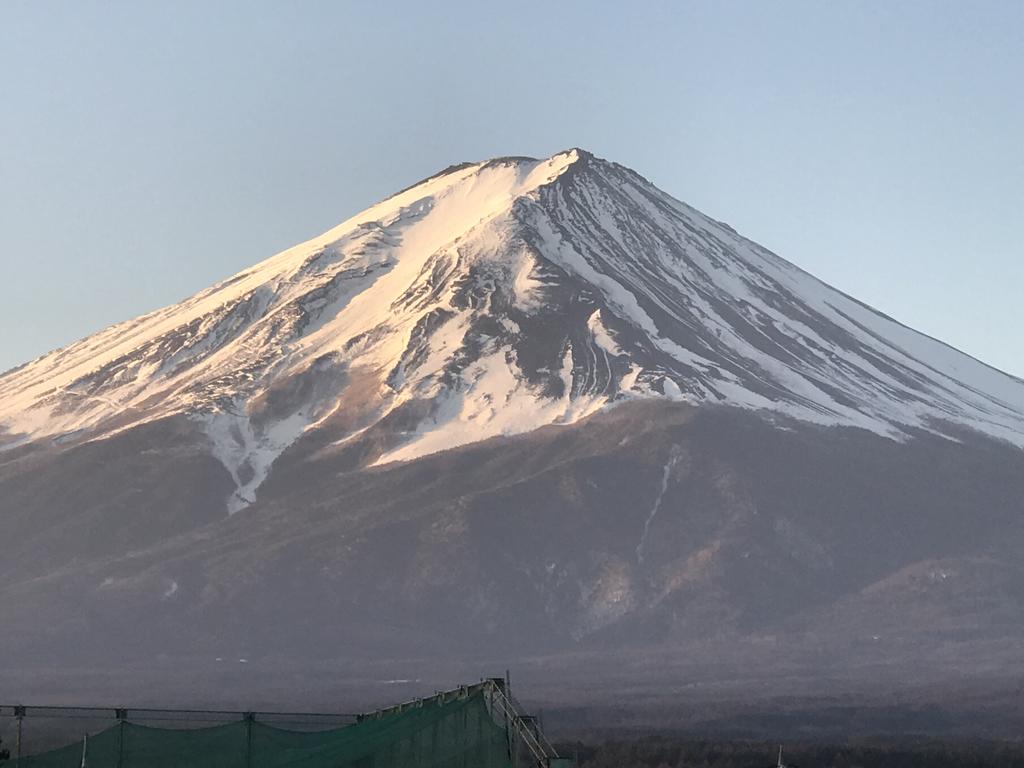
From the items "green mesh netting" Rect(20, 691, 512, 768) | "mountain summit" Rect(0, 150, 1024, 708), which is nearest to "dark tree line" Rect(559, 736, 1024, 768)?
"green mesh netting" Rect(20, 691, 512, 768)

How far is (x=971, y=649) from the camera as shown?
516ft

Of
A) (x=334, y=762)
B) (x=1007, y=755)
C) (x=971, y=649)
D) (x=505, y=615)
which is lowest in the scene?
(x=334, y=762)

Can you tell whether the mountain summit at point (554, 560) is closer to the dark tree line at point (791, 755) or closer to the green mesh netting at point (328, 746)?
the dark tree line at point (791, 755)

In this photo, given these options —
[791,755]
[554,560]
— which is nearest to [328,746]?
[791,755]

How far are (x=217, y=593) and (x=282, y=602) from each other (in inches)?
219

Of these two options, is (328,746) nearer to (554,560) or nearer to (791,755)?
(791,755)

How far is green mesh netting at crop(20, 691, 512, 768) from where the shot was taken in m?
34.2

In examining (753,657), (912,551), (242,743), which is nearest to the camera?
(242,743)

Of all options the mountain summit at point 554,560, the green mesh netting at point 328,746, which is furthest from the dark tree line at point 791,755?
the mountain summit at point 554,560

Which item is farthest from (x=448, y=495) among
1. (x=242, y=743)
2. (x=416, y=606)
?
(x=242, y=743)

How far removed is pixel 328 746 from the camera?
3419cm

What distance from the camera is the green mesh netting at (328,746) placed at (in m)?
34.2

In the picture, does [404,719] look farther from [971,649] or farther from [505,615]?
[505,615]

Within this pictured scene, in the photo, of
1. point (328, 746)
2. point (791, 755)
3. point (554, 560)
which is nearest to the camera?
point (328, 746)
